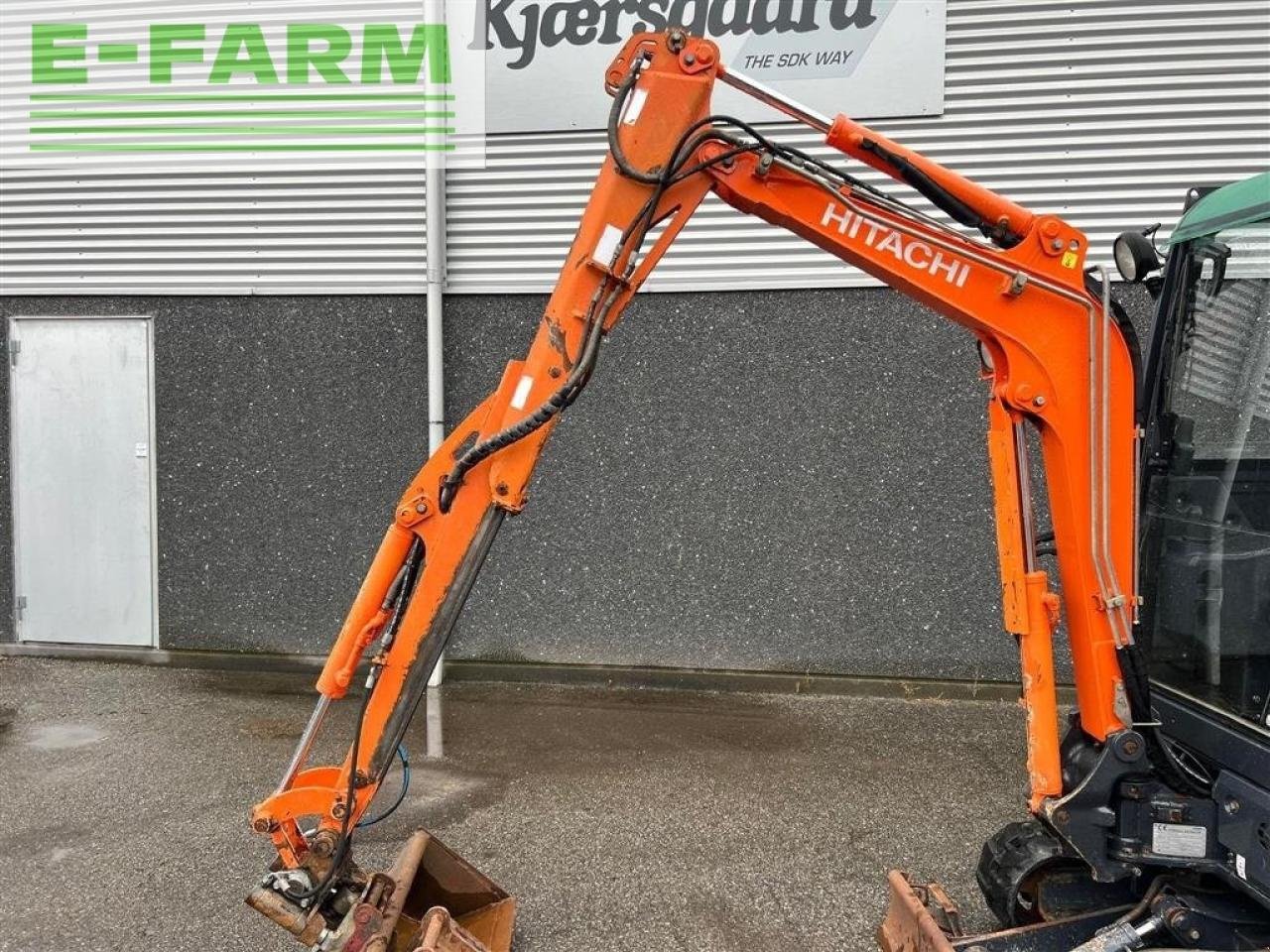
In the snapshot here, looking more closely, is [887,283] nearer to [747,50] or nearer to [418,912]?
[418,912]

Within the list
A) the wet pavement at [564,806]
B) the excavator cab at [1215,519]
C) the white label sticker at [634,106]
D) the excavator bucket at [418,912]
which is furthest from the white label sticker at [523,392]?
the excavator cab at [1215,519]

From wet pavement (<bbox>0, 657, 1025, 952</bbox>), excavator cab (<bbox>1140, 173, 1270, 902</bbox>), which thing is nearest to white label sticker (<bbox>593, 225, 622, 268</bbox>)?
excavator cab (<bbox>1140, 173, 1270, 902</bbox>)

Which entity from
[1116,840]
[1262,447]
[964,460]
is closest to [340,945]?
[1116,840]

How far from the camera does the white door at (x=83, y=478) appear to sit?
20.9 ft

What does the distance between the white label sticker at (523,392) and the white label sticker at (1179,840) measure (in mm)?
2091

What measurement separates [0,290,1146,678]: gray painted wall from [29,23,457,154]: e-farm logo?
1158mm

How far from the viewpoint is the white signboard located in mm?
5547

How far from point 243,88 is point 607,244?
199 inches

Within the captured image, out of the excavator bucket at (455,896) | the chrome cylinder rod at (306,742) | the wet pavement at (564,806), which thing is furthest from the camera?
the wet pavement at (564,806)

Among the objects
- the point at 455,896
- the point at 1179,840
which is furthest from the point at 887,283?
the point at 455,896

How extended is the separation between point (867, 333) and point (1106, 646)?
3534 mm

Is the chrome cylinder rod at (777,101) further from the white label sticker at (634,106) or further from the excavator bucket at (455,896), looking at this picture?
the excavator bucket at (455,896)

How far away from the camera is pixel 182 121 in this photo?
20.6ft

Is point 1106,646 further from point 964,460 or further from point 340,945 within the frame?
point 964,460
